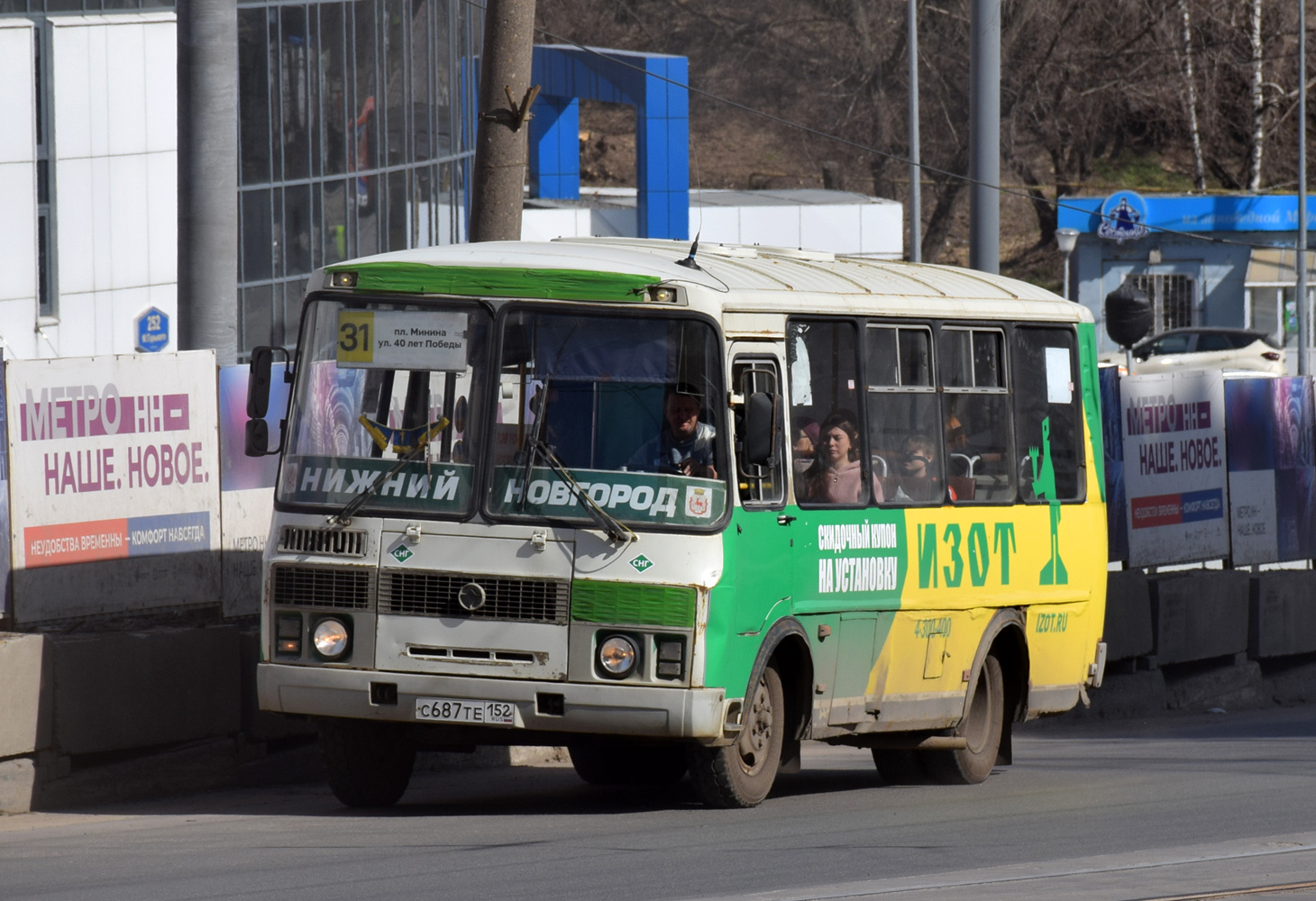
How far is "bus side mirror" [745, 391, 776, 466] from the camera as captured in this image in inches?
359

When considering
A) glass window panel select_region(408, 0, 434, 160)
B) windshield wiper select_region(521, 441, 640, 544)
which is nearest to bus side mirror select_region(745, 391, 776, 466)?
windshield wiper select_region(521, 441, 640, 544)

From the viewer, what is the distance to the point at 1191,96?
58.4 meters

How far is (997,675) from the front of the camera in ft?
39.4

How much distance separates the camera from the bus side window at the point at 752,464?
9336mm

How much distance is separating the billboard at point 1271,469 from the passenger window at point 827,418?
8.15 m

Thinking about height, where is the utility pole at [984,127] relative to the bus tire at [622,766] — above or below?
above

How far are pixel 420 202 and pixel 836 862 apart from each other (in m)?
28.4

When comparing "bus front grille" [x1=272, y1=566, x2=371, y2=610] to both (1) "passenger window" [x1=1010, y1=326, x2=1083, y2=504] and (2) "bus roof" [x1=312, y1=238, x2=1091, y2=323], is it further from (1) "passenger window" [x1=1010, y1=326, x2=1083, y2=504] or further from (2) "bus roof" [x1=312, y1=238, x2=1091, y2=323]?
(1) "passenger window" [x1=1010, y1=326, x2=1083, y2=504]

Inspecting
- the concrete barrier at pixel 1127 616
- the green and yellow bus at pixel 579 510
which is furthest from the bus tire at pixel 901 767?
the concrete barrier at pixel 1127 616

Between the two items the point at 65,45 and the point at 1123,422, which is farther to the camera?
the point at 65,45

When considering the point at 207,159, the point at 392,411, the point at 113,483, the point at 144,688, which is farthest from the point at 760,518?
the point at 207,159

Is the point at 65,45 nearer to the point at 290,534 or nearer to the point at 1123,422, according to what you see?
the point at 1123,422

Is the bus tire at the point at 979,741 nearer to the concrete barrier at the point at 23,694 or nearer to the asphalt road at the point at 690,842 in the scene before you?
the asphalt road at the point at 690,842

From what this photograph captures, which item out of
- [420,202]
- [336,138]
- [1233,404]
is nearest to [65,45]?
[336,138]
